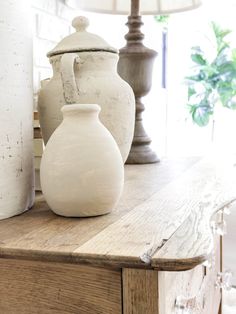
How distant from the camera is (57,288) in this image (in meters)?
0.47

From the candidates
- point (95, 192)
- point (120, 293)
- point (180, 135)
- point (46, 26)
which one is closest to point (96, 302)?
point (120, 293)

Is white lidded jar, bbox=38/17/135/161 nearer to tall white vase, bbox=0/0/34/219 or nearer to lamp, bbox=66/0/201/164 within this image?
tall white vase, bbox=0/0/34/219

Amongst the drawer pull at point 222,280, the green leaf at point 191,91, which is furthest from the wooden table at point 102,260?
the green leaf at point 191,91

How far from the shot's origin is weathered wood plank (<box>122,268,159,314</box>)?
43cm

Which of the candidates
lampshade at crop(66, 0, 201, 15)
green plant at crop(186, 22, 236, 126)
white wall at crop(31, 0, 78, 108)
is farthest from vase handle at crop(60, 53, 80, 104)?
green plant at crop(186, 22, 236, 126)

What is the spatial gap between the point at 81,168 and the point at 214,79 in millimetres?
2117

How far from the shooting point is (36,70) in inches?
51.3

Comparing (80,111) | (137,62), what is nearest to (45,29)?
(137,62)

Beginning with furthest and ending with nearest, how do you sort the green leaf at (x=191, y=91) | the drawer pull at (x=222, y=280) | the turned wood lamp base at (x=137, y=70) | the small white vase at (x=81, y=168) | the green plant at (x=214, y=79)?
the green leaf at (x=191, y=91)
the green plant at (x=214, y=79)
the turned wood lamp base at (x=137, y=70)
the drawer pull at (x=222, y=280)
the small white vase at (x=81, y=168)

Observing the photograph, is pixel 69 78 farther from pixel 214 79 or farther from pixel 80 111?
pixel 214 79

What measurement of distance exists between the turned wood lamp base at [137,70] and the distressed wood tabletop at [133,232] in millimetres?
438

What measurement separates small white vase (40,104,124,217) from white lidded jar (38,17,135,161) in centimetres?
8

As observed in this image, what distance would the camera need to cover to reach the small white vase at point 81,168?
574 mm

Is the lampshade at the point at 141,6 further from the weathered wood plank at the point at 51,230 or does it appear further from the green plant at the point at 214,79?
the green plant at the point at 214,79
